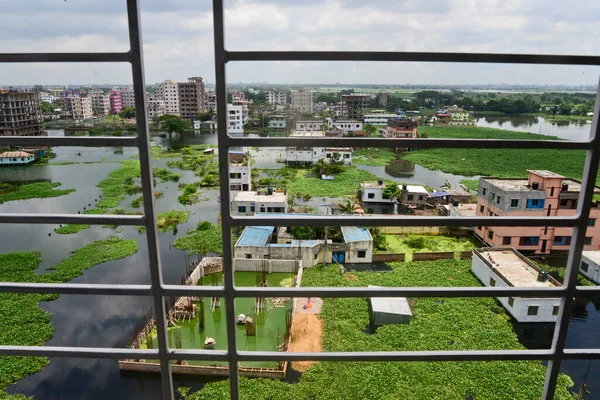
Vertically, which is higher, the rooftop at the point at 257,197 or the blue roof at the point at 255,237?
the rooftop at the point at 257,197

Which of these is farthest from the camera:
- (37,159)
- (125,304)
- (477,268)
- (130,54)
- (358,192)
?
(37,159)

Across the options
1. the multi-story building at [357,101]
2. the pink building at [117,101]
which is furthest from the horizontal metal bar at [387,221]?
the multi-story building at [357,101]

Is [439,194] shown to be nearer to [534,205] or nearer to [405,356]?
[534,205]

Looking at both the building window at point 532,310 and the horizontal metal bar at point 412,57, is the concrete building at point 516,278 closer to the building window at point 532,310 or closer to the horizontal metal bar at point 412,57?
the building window at point 532,310

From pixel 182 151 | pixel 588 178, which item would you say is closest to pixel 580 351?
pixel 588 178

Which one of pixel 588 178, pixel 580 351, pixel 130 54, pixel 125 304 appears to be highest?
pixel 130 54

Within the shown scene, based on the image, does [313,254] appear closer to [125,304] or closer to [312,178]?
[125,304]

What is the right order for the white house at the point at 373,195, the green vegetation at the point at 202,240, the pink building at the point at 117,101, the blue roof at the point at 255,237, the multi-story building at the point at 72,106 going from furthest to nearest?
1. the white house at the point at 373,195
2. the green vegetation at the point at 202,240
3. the blue roof at the point at 255,237
4. the pink building at the point at 117,101
5. the multi-story building at the point at 72,106
